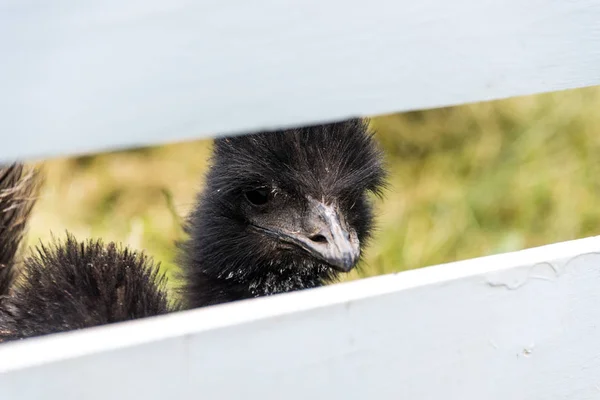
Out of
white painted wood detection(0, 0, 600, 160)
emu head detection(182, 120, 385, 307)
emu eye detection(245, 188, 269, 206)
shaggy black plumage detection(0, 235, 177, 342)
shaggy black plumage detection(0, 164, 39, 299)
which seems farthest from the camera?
shaggy black plumage detection(0, 164, 39, 299)

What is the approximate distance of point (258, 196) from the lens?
6.44 feet

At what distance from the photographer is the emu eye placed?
1.94 metres

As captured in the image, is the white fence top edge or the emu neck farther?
the emu neck

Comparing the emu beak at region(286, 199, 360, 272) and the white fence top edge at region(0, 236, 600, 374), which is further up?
the white fence top edge at region(0, 236, 600, 374)

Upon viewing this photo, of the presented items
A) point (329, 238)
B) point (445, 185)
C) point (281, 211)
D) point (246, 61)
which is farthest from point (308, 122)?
point (445, 185)

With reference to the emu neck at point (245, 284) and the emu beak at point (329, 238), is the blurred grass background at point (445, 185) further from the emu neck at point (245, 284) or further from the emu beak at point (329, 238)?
the emu beak at point (329, 238)

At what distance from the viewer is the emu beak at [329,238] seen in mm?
1647

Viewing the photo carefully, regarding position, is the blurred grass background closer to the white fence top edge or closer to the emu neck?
the emu neck

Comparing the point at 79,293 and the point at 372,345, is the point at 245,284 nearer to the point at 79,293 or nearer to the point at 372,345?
the point at 79,293

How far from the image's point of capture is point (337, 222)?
70.2 inches

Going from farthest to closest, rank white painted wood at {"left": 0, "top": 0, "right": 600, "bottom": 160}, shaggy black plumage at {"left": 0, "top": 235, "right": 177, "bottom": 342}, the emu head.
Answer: the emu head, shaggy black plumage at {"left": 0, "top": 235, "right": 177, "bottom": 342}, white painted wood at {"left": 0, "top": 0, "right": 600, "bottom": 160}

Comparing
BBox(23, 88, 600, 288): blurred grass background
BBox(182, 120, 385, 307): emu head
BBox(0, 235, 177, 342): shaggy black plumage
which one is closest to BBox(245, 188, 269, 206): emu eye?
BBox(182, 120, 385, 307): emu head

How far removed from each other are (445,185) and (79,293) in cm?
250

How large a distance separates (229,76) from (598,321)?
0.69 m
